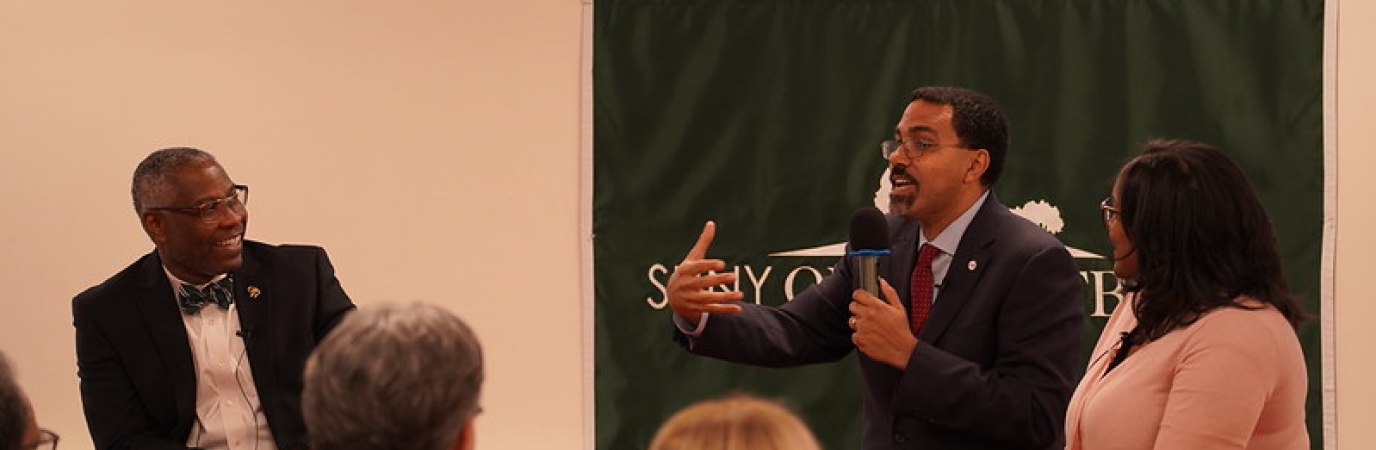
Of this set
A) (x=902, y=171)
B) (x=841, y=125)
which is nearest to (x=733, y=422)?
(x=841, y=125)

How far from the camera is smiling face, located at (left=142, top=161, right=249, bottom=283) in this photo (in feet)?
11.6

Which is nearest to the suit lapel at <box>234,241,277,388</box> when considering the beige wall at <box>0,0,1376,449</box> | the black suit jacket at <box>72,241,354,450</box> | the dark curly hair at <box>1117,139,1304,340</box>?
the black suit jacket at <box>72,241,354,450</box>

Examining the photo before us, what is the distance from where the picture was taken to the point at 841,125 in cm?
522

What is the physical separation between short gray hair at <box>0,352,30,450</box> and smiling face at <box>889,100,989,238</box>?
1.89 m

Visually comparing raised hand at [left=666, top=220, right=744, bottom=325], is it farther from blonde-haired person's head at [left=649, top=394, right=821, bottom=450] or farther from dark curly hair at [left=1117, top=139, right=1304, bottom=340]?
blonde-haired person's head at [left=649, top=394, right=821, bottom=450]

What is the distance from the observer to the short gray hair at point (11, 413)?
6.51 feet

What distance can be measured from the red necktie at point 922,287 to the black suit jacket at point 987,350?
3cm

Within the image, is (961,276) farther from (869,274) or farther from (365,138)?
(365,138)

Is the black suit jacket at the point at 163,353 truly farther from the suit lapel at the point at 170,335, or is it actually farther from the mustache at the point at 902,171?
the mustache at the point at 902,171

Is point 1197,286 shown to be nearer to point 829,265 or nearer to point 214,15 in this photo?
point 829,265

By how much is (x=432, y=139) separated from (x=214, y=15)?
2.93ft

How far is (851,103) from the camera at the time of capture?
5219mm

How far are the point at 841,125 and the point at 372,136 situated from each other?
1644 mm

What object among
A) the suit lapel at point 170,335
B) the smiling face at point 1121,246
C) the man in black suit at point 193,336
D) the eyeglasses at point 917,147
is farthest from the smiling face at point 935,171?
the suit lapel at point 170,335
